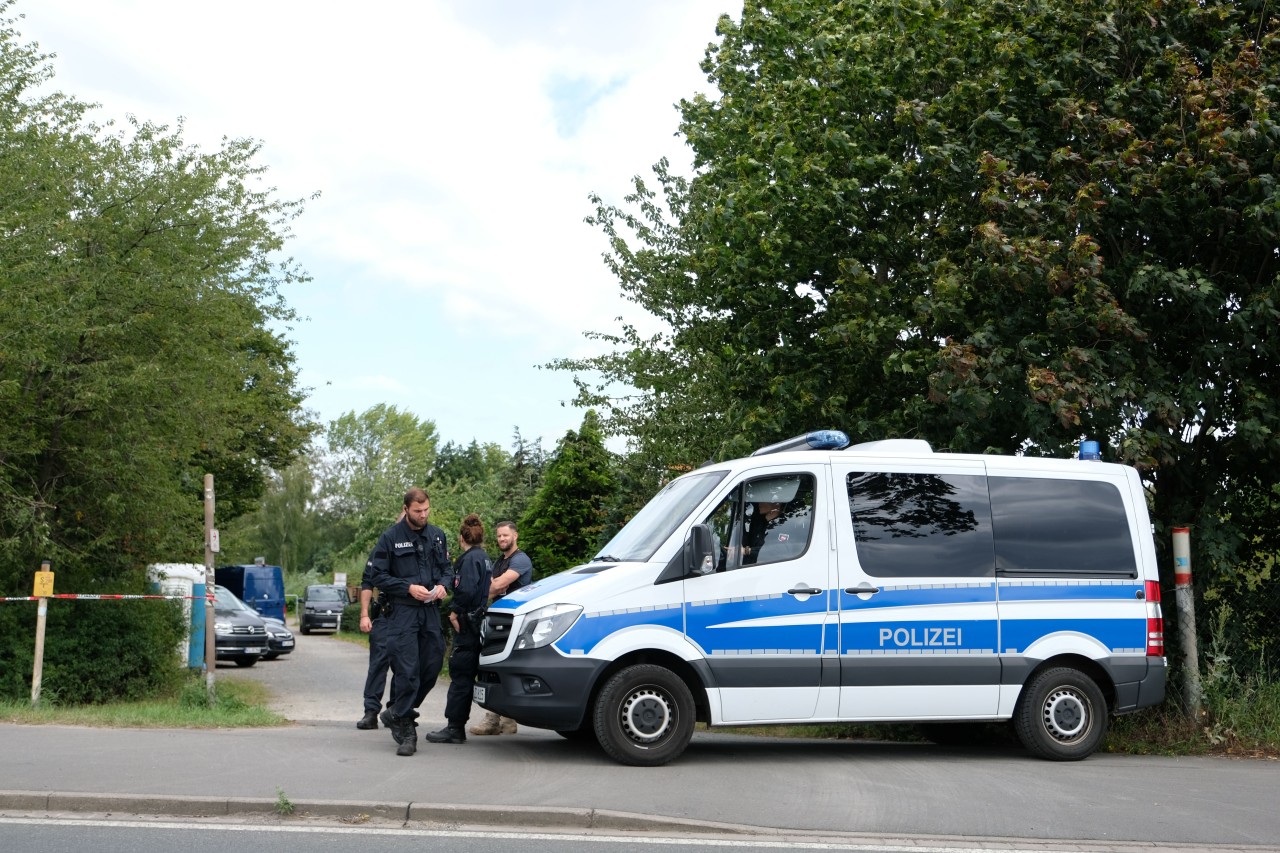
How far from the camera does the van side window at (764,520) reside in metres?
9.79

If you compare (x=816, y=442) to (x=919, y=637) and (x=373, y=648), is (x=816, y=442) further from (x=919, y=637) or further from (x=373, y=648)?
(x=373, y=648)

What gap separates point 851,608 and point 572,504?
51.3 feet

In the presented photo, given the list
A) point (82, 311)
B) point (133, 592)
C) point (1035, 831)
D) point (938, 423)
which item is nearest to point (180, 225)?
point (82, 311)

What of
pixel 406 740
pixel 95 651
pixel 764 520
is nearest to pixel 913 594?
pixel 764 520

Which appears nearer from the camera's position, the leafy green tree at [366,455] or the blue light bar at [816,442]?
the blue light bar at [816,442]

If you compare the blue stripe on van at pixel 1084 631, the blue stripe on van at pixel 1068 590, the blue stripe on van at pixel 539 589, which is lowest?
the blue stripe on van at pixel 1084 631

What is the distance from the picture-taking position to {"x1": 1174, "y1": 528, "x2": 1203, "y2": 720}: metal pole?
1145cm

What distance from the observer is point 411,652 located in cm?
1004

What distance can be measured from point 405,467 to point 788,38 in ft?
254

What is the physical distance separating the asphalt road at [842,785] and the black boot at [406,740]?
0.29 feet

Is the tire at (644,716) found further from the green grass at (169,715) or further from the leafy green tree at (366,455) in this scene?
the leafy green tree at (366,455)

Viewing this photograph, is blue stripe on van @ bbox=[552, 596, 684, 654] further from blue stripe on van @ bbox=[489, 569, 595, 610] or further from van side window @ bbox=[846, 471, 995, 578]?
van side window @ bbox=[846, 471, 995, 578]

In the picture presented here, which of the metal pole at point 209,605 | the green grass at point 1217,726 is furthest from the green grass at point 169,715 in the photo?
the green grass at point 1217,726

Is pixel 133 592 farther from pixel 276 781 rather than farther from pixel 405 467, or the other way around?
pixel 405 467
